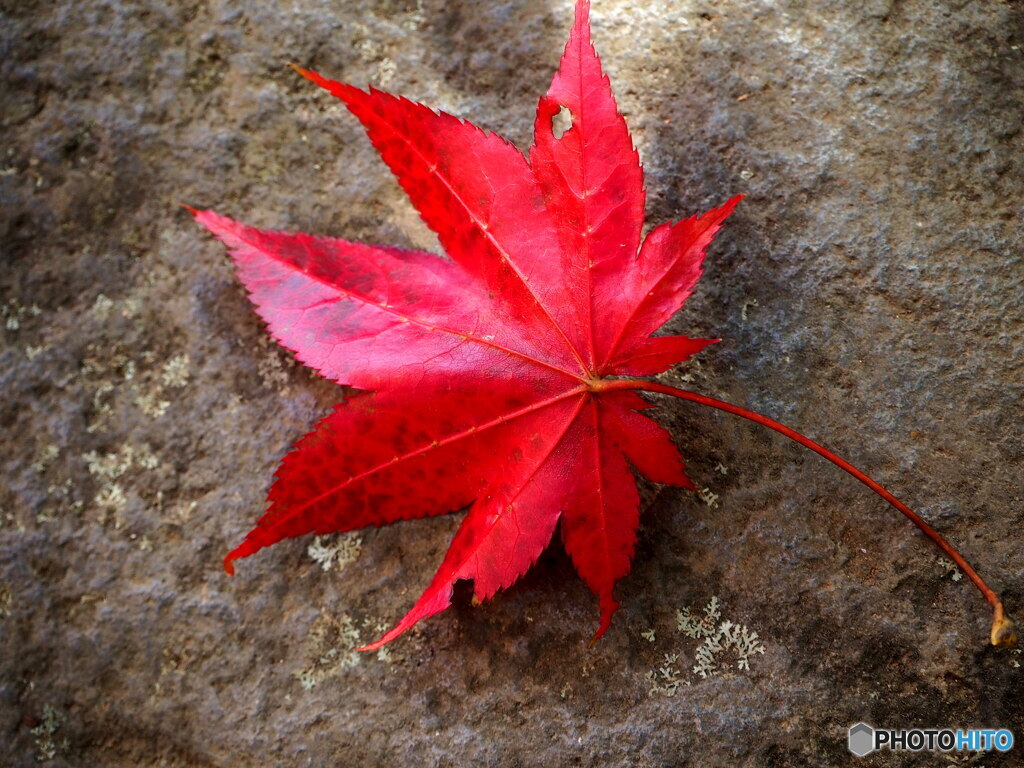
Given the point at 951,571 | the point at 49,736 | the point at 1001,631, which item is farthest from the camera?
the point at 49,736

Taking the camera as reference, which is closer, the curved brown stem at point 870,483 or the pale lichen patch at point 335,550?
the curved brown stem at point 870,483

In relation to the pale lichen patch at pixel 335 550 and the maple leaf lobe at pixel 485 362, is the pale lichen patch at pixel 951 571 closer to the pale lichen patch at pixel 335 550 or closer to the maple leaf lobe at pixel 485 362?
the maple leaf lobe at pixel 485 362

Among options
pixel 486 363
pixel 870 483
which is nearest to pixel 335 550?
pixel 486 363

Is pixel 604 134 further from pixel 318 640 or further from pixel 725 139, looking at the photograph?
pixel 318 640

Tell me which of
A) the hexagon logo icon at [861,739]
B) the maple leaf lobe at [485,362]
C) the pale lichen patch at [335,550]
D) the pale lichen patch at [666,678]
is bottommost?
the hexagon logo icon at [861,739]

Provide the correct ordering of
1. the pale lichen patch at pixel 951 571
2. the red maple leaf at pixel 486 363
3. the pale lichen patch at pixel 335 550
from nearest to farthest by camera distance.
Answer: the red maple leaf at pixel 486 363
the pale lichen patch at pixel 951 571
the pale lichen patch at pixel 335 550

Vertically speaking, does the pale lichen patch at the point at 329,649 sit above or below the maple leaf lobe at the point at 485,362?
below

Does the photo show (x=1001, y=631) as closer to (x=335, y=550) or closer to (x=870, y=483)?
(x=870, y=483)

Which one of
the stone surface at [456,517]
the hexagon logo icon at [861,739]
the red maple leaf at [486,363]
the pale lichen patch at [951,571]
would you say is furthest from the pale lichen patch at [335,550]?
the pale lichen patch at [951,571]
